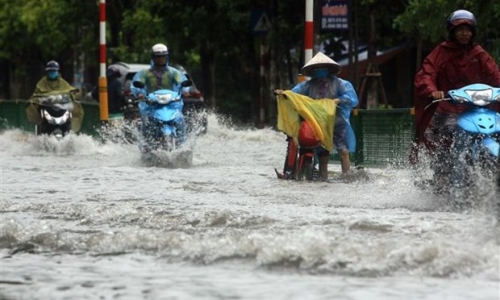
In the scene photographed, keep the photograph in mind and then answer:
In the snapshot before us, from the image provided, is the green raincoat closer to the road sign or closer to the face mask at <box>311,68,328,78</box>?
the road sign

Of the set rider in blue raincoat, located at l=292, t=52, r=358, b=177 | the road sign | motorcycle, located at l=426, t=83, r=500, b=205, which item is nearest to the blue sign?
the road sign

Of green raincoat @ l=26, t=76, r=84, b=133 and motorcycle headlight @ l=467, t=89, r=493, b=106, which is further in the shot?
green raincoat @ l=26, t=76, r=84, b=133

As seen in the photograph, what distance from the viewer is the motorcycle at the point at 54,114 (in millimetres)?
19406

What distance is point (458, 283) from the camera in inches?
252

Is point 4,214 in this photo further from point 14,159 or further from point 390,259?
point 14,159

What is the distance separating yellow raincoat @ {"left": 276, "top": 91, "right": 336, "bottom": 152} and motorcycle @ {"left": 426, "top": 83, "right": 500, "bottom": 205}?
3079 mm

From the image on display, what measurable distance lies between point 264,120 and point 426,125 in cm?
1832

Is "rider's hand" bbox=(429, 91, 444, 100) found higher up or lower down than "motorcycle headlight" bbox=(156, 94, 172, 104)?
higher up

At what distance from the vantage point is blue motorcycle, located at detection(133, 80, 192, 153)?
50.5 feet

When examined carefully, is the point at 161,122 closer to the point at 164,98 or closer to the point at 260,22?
the point at 164,98

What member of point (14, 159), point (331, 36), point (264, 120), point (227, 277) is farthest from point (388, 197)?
point (264, 120)

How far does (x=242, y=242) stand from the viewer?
764 centimetres

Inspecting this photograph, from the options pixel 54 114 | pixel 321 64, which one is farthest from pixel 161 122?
pixel 54 114

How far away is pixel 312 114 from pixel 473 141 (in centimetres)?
343
